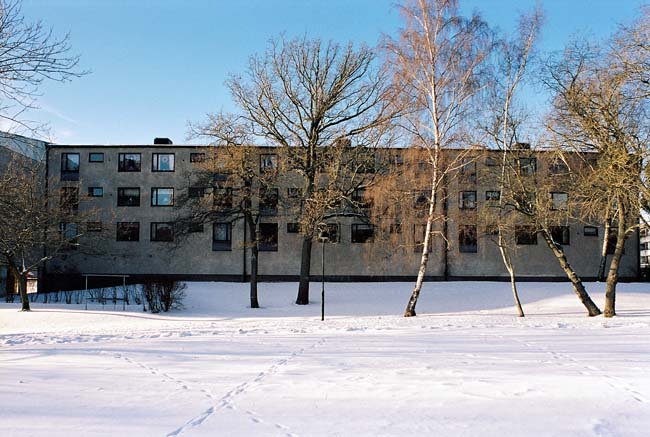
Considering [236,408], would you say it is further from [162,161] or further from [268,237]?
[162,161]

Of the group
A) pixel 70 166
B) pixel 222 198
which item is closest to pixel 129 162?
pixel 70 166

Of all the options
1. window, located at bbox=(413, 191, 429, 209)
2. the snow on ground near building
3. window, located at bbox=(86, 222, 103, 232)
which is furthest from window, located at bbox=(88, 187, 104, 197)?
window, located at bbox=(413, 191, 429, 209)

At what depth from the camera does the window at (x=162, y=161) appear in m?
36.5

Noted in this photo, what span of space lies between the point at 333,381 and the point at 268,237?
27612 millimetres

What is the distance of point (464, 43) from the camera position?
20047mm

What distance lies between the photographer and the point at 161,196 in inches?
1437

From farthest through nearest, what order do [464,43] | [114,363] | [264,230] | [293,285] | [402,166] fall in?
[264,230] < [293,285] < [402,166] < [464,43] < [114,363]

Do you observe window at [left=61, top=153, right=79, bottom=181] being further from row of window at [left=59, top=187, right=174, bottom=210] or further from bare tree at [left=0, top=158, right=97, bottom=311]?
bare tree at [left=0, top=158, right=97, bottom=311]

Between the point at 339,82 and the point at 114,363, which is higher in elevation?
the point at 339,82

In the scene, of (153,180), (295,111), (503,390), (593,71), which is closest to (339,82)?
(295,111)

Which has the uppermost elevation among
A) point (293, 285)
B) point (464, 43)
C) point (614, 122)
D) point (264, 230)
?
point (464, 43)

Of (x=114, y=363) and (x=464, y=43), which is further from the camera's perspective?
(x=464, y=43)

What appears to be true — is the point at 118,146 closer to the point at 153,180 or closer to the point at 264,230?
the point at 153,180

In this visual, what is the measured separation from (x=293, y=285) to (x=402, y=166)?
14.2m
